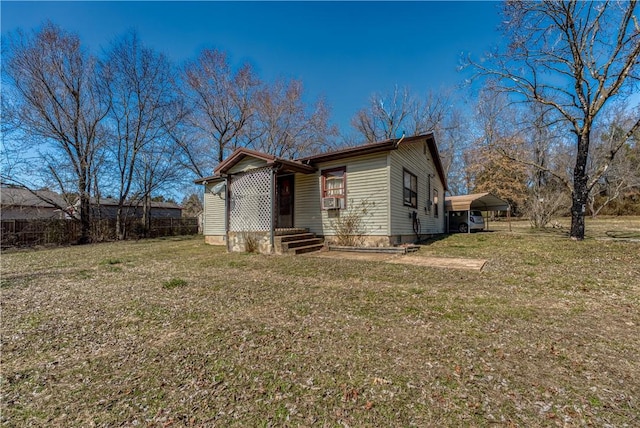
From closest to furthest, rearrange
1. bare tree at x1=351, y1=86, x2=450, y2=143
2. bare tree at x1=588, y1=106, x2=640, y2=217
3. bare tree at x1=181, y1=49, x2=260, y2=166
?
bare tree at x1=588, y1=106, x2=640, y2=217, bare tree at x1=181, y1=49, x2=260, y2=166, bare tree at x1=351, y1=86, x2=450, y2=143

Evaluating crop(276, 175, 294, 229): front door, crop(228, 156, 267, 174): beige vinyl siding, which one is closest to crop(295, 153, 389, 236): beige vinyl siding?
crop(276, 175, 294, 229): front door

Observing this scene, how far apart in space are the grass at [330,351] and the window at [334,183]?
16.7 ft

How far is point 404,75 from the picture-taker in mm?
23359

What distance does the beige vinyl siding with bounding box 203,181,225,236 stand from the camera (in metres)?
13.8

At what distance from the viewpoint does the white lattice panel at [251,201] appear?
9578 mm

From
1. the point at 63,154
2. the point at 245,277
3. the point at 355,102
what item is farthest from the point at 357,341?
the point at 355,102

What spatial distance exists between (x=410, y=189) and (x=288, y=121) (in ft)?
48.0

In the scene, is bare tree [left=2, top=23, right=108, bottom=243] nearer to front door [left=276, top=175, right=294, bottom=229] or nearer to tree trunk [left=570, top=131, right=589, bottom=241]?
front door [left=276, top=175, right=294, bottom=229]

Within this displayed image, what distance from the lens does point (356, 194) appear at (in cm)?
991

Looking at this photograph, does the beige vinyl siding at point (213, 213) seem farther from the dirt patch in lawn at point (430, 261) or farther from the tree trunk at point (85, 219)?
the tree trunk at point (85, 219)

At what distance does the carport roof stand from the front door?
36.8ft

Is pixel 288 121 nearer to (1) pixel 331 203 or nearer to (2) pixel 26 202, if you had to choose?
(1) pixel 331 203

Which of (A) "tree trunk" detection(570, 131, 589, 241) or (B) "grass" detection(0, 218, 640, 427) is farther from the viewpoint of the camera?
(A) "tree trunk" detection(570, 131, 589, 241)

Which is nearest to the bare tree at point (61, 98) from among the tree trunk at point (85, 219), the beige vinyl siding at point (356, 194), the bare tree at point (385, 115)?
the tree trunk at point (85, 219)
